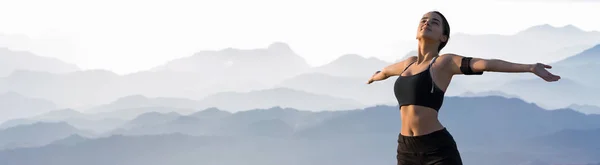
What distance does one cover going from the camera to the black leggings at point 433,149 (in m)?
3.57

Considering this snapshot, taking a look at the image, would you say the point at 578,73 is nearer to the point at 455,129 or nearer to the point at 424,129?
the point at 455,129

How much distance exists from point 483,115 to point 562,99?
2314mm

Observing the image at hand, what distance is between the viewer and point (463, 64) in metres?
3.50

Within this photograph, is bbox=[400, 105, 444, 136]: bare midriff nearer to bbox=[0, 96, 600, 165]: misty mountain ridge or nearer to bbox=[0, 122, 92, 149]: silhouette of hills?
bbox=[0, 96, 600, 165]: misty mountain ridge

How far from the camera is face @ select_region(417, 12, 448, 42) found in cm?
363

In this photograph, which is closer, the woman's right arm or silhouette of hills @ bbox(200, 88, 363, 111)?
the woman's right arm

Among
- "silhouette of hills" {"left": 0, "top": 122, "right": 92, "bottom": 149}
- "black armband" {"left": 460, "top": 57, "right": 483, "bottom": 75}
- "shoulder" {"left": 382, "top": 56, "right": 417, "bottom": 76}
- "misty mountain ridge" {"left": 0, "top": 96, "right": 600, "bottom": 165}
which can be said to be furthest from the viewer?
"misty mountain ridge" {"left": 0, "top": 96, "right": 600, "bottom": 165}

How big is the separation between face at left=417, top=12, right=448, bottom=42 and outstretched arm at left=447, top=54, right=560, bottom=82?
0.12m

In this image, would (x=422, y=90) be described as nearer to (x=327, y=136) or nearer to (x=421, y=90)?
(x=421, y=90)

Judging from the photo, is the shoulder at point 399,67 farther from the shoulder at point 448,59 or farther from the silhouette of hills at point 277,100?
the silhouette of hills at point 277,100

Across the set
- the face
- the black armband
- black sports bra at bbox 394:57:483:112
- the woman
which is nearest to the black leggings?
the woman

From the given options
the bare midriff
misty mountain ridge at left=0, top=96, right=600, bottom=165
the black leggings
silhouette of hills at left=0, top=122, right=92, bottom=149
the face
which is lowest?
misty mountain ridge at left=0, top=96, right=600, bottom=165

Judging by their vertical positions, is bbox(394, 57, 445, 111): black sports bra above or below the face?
below

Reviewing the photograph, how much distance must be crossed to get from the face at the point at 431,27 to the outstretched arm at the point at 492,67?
119mm
